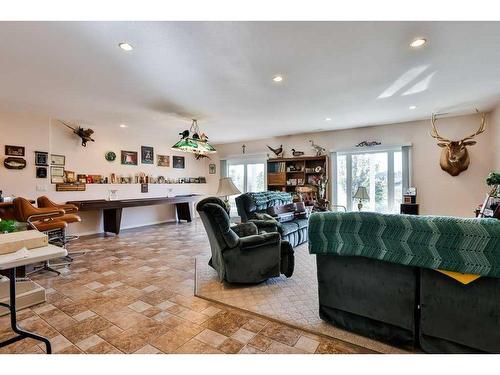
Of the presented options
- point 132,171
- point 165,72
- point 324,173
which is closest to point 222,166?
point 132,171

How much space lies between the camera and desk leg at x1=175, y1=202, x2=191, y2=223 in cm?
750

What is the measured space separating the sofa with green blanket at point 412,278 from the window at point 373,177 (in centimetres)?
449

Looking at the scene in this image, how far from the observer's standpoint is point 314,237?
1949mm

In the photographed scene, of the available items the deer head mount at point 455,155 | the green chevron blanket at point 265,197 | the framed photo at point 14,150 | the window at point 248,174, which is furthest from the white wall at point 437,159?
the framed photo at point 14,150

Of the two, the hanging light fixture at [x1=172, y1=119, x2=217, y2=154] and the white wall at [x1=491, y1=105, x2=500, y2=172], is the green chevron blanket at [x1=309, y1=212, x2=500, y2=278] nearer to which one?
the hanging light fixture at [x1=172, y1=119, x2=217, y2=154]

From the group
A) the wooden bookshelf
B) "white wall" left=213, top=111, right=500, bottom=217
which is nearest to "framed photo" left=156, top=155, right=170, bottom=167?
the wooden bookshelf

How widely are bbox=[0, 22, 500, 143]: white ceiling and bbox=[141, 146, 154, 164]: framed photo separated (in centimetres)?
196

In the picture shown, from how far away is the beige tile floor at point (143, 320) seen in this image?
5.74 feet

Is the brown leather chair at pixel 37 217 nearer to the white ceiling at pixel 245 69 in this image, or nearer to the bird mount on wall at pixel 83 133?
the white ceiling at pixel 245 69

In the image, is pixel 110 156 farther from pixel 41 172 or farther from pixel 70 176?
pixel 41 172

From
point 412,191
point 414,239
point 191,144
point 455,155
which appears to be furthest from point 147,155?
point 455,155
